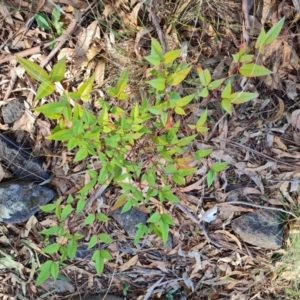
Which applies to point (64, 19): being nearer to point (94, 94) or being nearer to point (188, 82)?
point (94, 94)

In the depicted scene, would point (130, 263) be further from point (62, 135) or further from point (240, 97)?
point (240, 97)

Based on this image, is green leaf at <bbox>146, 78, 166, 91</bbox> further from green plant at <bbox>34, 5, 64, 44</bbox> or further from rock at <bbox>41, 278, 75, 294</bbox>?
rock at <bbox>41, 278, 75, 294</bbox>

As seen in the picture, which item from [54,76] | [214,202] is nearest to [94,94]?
[54,76]

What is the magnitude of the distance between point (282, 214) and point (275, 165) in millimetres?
261

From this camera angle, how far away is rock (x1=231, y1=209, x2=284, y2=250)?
206 cm

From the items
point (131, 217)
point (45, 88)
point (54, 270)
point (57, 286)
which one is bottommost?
point (57, 286)

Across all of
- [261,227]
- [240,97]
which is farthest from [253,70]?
[261,227]

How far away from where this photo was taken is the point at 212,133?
198cm

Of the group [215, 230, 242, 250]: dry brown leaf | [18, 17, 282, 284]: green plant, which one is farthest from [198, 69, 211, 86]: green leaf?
[215, 230, 242, 250]: dry brown leaf

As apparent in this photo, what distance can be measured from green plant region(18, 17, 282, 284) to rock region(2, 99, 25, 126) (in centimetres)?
40

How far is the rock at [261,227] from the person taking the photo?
6.75 feet

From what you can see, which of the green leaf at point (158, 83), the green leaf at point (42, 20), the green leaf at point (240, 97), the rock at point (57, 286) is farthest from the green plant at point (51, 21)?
the rock at point (57, 286)

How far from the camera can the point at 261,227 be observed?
6.75 ft

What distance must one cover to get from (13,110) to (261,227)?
138 centimetres
